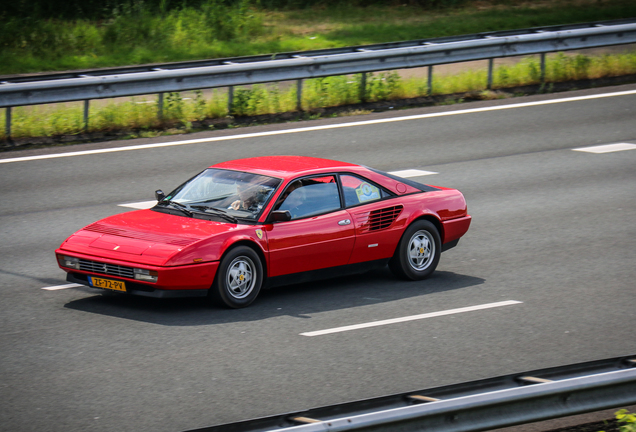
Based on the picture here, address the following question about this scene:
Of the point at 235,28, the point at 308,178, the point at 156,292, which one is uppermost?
the point at 235,28

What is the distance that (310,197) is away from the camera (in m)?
9.48

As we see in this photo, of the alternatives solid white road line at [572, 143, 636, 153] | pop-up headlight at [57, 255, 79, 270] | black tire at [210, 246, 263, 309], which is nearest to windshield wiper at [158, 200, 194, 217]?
black tire at [210, 246, 263, 309]

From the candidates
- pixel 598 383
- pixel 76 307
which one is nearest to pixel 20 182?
pixel 76 307

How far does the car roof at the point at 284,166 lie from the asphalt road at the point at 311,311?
124 centimetres

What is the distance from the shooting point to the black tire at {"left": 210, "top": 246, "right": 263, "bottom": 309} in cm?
857

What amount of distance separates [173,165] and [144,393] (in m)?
8.43

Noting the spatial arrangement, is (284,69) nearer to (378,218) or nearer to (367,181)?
(367,181)

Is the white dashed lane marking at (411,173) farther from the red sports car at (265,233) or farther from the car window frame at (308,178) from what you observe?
the car window frame at (308,178)

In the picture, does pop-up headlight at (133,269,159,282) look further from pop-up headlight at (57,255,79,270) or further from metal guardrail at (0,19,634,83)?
metal guardrail at (0,19,634,83)

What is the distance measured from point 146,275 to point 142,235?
549 millimetres

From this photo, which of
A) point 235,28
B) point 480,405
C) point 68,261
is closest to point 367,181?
point 68,261

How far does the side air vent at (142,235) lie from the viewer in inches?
334

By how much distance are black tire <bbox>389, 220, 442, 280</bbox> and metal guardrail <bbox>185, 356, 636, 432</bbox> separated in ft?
14.2

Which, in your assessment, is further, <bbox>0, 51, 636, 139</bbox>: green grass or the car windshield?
<bbox>0, 51, 636, 139</bbox>: green grass
